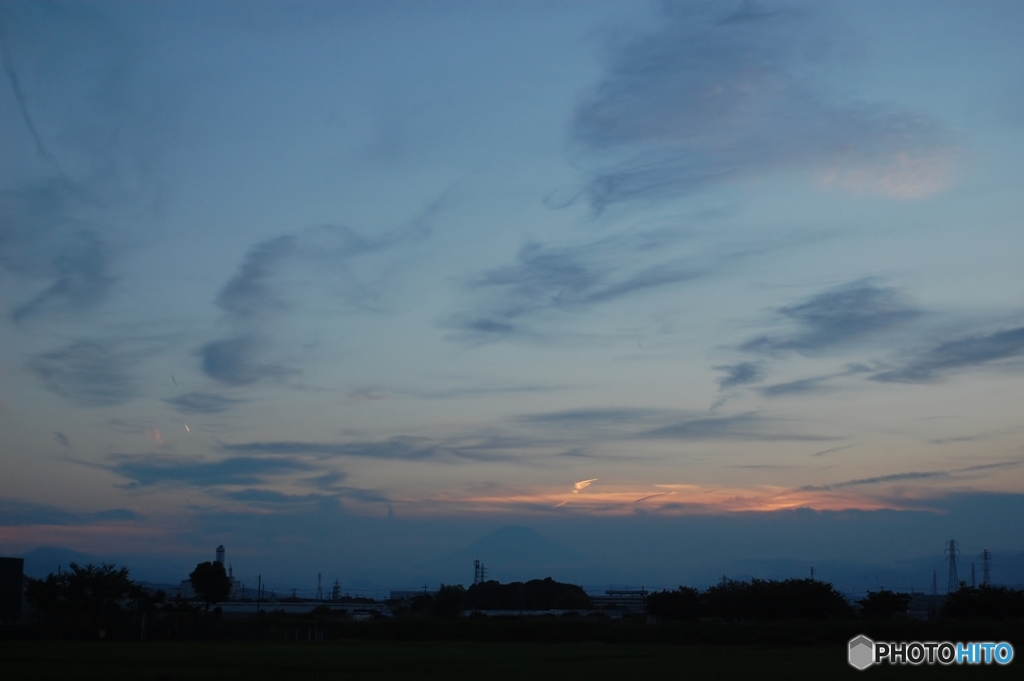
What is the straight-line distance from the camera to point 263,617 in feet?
298

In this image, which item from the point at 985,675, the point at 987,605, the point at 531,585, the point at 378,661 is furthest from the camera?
the point at 531,585

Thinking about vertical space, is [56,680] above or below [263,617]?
above

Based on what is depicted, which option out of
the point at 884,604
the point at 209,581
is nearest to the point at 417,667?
the point at 884,604

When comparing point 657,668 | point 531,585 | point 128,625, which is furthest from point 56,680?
point 531,585

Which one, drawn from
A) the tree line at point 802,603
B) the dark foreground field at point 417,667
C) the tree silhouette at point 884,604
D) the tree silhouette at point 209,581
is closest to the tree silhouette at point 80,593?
the tree silhouette at point 209,581

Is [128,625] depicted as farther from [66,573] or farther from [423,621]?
→ [423,621]

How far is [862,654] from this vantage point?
42062 mm

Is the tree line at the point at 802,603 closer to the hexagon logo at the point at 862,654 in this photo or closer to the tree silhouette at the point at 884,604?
the tree silhouette at the point at 884,604

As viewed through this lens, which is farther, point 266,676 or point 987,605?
point 987,605

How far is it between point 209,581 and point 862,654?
74575mm

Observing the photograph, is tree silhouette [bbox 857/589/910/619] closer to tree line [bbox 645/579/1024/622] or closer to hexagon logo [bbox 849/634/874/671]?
tree line [bbox 645/579/1024/622]

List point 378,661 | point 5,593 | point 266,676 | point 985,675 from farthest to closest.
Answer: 1. point 5,593
2. point 378,661
3. point 266,676
4. point 985,675

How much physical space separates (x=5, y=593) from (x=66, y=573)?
27.3 feet

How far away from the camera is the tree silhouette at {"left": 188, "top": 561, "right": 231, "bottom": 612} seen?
98812 mm
